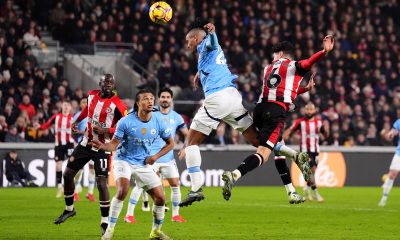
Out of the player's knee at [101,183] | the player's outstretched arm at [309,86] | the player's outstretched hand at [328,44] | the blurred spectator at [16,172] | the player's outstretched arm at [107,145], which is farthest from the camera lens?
the blurred spectator at [16,172]

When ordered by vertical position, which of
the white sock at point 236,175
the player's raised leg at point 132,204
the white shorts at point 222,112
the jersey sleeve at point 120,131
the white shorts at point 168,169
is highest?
the white shorts at point 222,112

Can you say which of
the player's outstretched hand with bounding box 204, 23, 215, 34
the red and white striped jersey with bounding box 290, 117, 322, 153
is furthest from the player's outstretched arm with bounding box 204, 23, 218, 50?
the red and white striped jersey with bounding box 290, 117, 322, 153

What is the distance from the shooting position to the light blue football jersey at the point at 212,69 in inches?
486

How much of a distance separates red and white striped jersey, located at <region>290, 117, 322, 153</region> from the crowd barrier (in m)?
4.24

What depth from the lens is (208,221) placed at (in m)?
16.1

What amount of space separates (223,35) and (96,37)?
451cm

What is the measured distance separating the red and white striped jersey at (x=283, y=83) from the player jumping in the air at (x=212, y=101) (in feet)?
1.41

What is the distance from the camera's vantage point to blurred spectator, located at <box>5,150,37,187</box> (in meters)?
24.6

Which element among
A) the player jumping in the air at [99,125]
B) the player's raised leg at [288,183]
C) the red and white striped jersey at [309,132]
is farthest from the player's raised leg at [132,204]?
the red and white striped jersey at [309,132]

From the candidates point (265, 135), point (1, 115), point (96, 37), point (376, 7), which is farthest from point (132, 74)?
point (265, 135)

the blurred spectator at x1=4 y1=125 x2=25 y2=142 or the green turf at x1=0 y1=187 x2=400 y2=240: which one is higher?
the blurred spectator at x1=4 y1=125 x2=25 y2=142

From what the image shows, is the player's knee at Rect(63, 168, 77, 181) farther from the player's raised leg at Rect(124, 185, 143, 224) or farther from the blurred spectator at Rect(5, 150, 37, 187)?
the blurred spectator at Rect(5, 150, 37, 187)

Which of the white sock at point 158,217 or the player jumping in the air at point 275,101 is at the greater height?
the player jumping in the air at point 275,101

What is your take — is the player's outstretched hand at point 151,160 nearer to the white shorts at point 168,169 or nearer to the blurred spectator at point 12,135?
the white shorts at point 168,169
